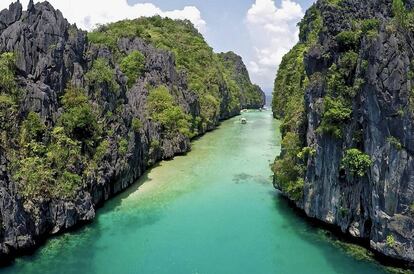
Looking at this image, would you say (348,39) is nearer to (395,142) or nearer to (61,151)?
(395,142)

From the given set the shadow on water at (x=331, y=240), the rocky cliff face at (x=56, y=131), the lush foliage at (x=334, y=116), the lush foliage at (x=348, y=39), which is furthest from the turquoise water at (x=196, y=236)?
the lush foliage at (x=348, y=39)

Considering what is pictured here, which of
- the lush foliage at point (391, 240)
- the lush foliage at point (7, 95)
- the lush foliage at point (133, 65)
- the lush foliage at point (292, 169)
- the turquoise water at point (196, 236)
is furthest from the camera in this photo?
the lush foliage at point (133, 65)

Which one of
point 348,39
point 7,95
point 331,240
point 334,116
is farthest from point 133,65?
point 331,240

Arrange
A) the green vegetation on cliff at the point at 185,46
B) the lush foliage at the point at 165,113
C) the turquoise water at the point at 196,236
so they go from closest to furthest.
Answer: the turquoise water at the point at 196,236
the lush foliage at the point at 165,113
the green vegetation on cliff at the point at 185,46

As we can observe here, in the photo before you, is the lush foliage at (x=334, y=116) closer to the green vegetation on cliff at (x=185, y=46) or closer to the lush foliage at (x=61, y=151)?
the lush foliage at (x=61, y=151)

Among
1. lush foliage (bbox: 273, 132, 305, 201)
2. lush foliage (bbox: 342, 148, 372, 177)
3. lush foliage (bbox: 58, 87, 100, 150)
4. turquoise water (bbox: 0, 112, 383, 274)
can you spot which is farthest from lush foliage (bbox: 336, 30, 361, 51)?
lush foliage (bbox: 58, 87, 100, 150)

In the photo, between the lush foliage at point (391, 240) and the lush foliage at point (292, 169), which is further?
the lush foliage at point (292, 169)

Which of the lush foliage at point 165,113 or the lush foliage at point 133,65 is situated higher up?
the lush foliage at point 133,65
